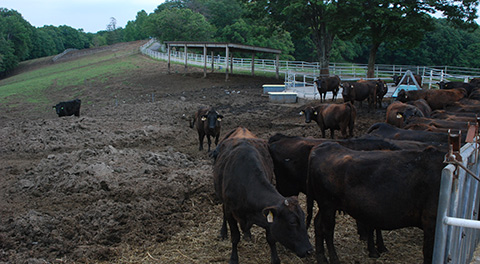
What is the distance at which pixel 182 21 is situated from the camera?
191 ft

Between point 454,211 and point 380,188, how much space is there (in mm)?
1568

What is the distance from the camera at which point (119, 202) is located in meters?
7.81

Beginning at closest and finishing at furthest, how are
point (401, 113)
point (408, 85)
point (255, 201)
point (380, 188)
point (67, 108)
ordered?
point (380, 188) → point (255, 201) → point (401, 113) → point (67, 108) → point (408, 85)

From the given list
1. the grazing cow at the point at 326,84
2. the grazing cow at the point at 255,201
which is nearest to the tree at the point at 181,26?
the grazing cow at the point at 326,84

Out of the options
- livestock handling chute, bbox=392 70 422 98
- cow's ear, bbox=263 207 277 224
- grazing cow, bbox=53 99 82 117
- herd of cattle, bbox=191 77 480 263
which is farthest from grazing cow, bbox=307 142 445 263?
grazing cow, bbox=53 99 82 117

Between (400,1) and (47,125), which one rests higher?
(400,1)

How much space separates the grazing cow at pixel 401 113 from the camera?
1159 centimetres

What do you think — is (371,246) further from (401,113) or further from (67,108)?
(67,108)

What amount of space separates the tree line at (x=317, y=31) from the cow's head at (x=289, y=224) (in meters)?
24.6

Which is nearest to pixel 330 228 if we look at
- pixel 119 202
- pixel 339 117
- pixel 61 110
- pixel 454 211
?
pixel 454 211

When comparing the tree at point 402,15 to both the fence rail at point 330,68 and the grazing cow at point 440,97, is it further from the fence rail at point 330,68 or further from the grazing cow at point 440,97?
the grazing cow at point 440,97

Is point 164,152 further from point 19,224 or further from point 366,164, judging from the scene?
point 366,164

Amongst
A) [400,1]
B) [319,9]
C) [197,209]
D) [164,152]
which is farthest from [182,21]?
[197,209]

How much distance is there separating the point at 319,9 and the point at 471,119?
23067 millimetres
